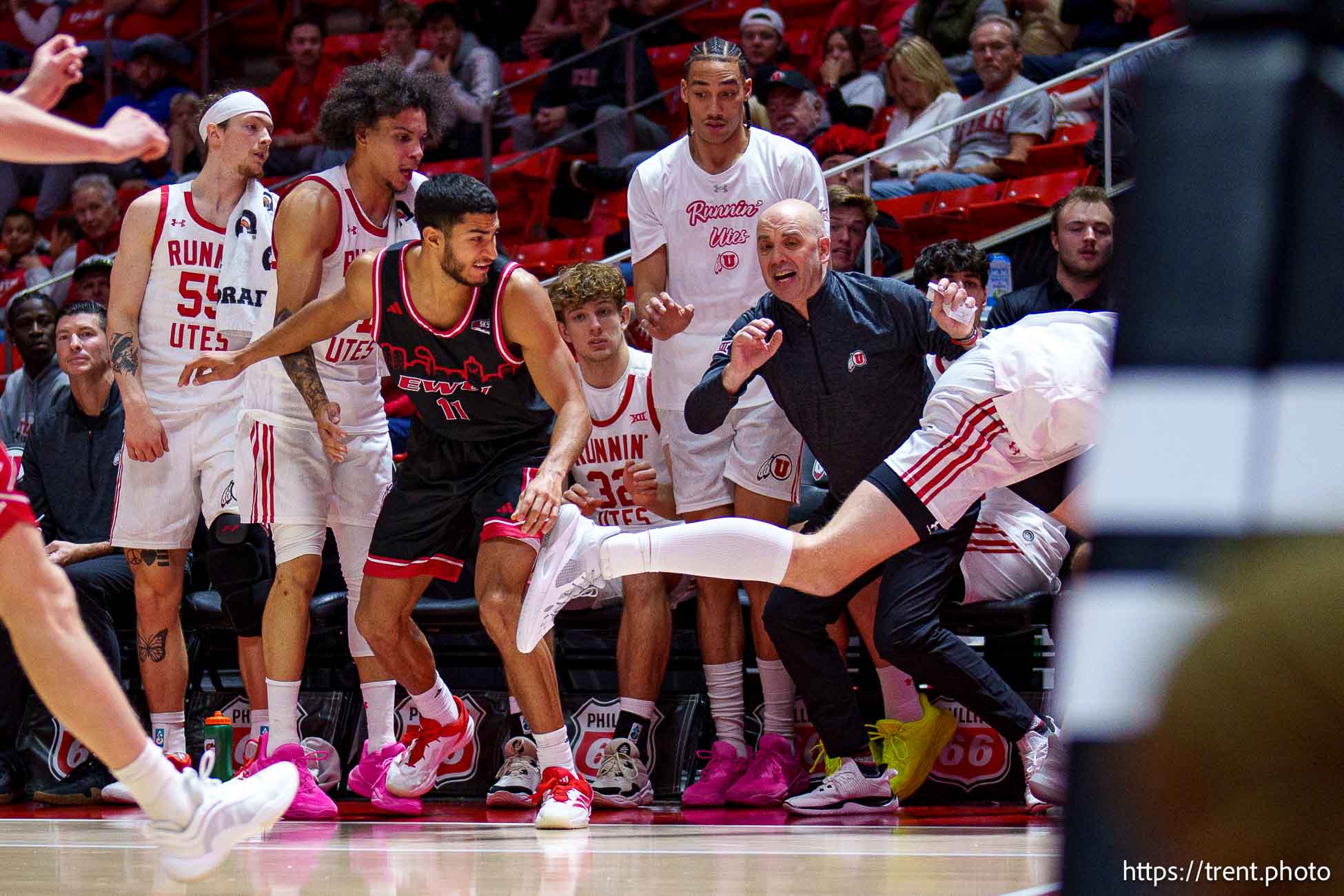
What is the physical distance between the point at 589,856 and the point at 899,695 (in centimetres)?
173

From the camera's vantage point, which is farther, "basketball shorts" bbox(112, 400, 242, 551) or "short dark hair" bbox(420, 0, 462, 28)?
"short dark hair" bbox(420, 0, 462, 28)

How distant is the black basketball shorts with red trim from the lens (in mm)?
5086

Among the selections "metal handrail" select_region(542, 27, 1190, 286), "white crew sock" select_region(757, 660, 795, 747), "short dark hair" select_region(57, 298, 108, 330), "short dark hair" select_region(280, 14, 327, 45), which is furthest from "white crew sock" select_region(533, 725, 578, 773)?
"short dark hair" select_region(280, 14, 327, 45)

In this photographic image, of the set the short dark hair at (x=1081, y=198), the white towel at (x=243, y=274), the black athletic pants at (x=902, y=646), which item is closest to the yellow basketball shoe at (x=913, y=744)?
the black athletic pants at (x=902, y=646)

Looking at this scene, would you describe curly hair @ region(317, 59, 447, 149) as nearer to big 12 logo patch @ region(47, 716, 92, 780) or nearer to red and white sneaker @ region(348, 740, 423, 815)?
red and white sneaker @ region(348, 740, 423, 815)

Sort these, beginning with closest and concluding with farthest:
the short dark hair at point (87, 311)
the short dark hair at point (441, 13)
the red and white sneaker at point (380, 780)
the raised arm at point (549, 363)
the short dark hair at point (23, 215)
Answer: the raised arm at point (549, 363)
the red and white sneaker at point (380, 780)
the short dark hair at point (87, 311)
the short dark hair at point (441, 13)
the short dark hair at point (23, 215)

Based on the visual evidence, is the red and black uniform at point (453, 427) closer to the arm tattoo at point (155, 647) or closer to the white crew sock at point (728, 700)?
the white crew sock at point (728, 700)

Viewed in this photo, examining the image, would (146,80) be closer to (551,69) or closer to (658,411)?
(551,69)

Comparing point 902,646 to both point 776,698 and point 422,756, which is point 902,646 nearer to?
point 776,698

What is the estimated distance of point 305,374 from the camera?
5.31 metres

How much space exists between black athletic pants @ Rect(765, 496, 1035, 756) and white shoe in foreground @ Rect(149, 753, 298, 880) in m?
2.23

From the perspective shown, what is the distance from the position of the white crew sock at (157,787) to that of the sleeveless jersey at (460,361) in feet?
7.20

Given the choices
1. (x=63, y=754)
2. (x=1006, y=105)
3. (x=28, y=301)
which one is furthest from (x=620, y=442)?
(x=28, y=301)

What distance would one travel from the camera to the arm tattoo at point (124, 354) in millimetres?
5547
